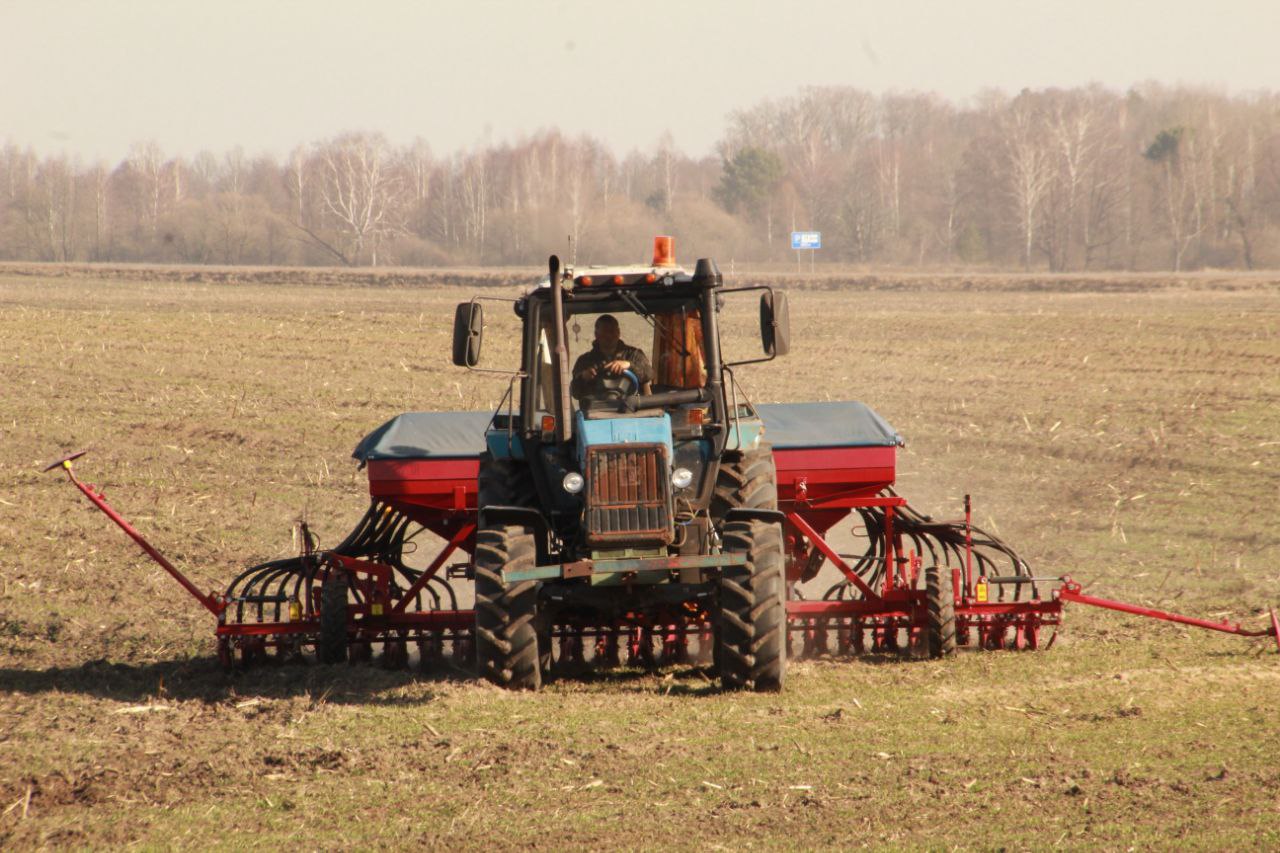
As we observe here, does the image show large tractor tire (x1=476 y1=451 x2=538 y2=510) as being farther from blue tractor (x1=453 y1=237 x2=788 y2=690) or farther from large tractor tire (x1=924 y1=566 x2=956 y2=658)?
large tractor tire (x1=924 y1=566 x2=956 y2=658)

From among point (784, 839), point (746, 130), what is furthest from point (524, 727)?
point (746, 130)

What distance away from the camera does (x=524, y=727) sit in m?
7.87

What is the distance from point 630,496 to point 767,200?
2678 inches

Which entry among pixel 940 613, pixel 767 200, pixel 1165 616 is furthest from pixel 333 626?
pixel 767 200

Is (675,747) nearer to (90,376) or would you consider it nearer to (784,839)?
(784,839)

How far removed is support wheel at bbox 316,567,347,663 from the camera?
9.84 meters

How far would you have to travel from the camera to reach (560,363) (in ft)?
29.7

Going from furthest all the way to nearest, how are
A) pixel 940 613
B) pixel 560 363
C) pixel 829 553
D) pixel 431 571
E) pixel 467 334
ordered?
pixel 829 553
pixel 431 571
pixel 940 613
pixel 560 363
pixel 467 334

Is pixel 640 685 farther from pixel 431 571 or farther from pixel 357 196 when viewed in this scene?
pixel 357 196

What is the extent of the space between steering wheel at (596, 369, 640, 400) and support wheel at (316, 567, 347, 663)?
2266 mm

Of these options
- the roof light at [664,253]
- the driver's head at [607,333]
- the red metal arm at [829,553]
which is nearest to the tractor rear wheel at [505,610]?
the driver's head at [607,333]

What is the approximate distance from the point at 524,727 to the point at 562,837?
5.51ft

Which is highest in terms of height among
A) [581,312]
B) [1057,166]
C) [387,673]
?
[1057,166]

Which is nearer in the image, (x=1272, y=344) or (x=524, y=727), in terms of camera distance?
(x=524, y=727)
